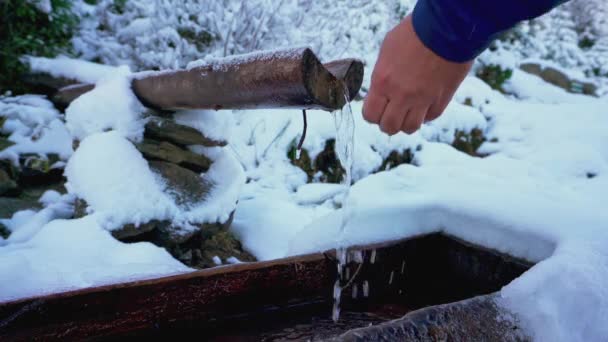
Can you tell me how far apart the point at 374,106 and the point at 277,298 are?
0.99m

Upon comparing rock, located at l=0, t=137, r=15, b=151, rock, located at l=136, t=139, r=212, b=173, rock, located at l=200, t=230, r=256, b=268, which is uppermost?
rock, located at l=136, t=139, r=212, b=173

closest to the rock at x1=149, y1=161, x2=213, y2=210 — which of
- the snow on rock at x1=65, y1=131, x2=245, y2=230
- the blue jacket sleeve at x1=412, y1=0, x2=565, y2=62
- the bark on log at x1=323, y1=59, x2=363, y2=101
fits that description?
the snow on rock at x1=65, y1=131, x2=245, y2=230

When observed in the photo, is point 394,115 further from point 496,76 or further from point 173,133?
point 496,76

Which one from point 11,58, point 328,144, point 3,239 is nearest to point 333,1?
point 328,144

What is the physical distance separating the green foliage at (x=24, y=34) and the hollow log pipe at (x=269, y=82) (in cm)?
230

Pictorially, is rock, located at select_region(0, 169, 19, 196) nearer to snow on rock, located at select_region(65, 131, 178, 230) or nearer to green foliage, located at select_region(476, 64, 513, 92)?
snow on rock, located at select_region(65, 131, 178, 230)

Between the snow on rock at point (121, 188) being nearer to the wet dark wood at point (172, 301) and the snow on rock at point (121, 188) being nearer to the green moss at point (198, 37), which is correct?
the wet dark wood at point (172, 301)

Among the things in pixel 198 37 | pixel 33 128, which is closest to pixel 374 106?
pixel 33 128

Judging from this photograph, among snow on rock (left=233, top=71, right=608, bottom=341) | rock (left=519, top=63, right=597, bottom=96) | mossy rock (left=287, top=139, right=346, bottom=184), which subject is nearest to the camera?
snow on rock (left=233, top=71, right=608, bottom=341)

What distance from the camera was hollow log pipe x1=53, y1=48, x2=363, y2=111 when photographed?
1.22m

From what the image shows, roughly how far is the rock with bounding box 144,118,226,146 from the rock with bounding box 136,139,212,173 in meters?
0.04

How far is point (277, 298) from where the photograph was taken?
1503mm

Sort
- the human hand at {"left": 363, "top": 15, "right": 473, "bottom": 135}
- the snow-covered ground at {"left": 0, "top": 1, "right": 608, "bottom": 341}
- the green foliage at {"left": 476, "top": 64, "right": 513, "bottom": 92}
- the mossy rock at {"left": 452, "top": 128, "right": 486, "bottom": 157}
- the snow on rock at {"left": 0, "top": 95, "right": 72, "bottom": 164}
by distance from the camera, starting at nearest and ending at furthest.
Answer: the human hand at {"left": 363, "top": 15, "right": 473, "bottom": 135}
the snow-covered ground at {"left": 0, "top": 1, "right": 608, "bottom": 341}
the snow on rock at {"left": 0, "top": 95, "right": 72, "bottom": 164}
the mossy rock at {"left": 452, "top": 128, "right": 486, "bottom": 157}
the green foliage at {"left": 476, "top": 64, "right": 513, "bottom": 92}

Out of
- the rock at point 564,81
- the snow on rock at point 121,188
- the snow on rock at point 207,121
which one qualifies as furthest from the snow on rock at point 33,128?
the rock at point 564,81
